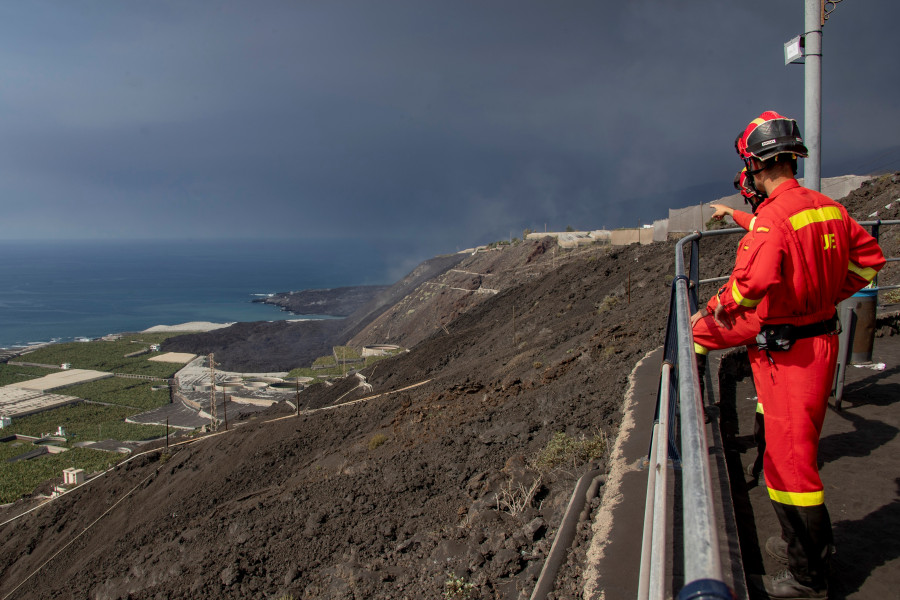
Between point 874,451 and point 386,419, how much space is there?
370 inches

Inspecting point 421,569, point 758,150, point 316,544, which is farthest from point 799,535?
point 316,544

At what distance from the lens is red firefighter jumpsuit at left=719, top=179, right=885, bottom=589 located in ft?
7.69

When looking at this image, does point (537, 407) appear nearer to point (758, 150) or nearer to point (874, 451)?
point (874, 451)

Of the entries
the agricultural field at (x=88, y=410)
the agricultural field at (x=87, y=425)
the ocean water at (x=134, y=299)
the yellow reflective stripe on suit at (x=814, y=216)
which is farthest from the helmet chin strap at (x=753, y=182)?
the ocean water at (x=134, y=299)

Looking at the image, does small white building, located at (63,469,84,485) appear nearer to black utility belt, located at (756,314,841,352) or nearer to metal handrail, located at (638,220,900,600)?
metal handrail, located at (638,220,900,600)

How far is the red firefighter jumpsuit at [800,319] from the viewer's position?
2.34 meters

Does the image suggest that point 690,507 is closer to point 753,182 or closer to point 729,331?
A: point 729,331

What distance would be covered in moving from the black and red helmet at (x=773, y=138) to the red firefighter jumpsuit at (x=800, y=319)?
18 cm

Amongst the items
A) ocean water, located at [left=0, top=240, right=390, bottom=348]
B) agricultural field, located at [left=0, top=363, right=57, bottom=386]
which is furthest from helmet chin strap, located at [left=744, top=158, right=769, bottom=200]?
ocean water, located at [left=0, top=240, right=390, bottom=348]

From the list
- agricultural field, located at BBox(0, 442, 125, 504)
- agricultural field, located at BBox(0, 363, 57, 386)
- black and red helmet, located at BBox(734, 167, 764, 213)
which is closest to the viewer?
black and red helmet, located at BBox(734, 167, 764, 213)

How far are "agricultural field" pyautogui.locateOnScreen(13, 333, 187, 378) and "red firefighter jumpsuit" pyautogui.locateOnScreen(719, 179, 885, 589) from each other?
62287 mm

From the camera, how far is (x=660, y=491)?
1.71 m

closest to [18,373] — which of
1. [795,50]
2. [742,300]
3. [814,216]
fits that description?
[795,50]

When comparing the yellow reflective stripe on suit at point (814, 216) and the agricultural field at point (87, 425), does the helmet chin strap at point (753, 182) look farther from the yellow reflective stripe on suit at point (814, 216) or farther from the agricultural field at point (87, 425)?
the agricultural field at point (87, 425)
